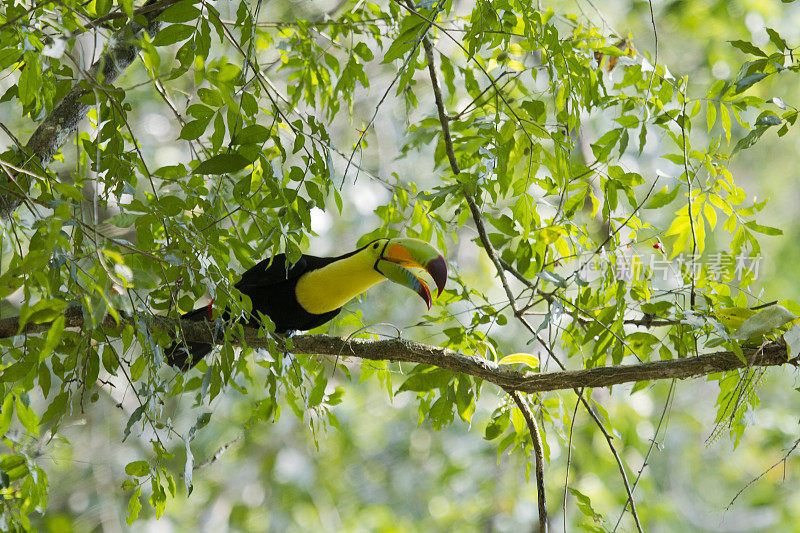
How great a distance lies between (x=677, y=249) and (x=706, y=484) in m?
5.86

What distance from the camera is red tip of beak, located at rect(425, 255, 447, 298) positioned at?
2.53 m

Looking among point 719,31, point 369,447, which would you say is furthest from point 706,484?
point 719,31

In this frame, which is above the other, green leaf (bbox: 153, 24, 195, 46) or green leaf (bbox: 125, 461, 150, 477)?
green leaf (bbox: 153, 24, 195, 46)

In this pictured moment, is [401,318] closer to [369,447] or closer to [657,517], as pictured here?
[369,447]

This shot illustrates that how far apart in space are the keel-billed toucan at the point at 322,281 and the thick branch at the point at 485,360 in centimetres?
32

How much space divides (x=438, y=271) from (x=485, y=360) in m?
0.43

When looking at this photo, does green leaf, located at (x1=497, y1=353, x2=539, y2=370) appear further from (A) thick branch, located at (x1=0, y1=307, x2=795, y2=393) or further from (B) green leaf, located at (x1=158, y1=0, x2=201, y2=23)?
(B) green leaf, located at (x1=158, y1=0, x2=201, y2=23)

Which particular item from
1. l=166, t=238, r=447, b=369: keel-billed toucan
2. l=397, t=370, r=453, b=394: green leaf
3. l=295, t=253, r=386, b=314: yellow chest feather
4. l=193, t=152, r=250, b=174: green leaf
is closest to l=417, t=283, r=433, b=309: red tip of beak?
l=166, t=238, r=447, b=369: keel-billed toucan

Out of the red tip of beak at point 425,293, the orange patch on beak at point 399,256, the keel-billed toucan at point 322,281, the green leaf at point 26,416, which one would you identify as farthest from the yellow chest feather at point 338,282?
the green leaf at point 26,416

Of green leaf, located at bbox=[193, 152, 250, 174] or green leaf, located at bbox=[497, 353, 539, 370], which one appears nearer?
green leaf, located at bbox=[193, 152, 250, 174]

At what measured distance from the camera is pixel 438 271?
2.56 m

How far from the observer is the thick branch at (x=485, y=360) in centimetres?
199

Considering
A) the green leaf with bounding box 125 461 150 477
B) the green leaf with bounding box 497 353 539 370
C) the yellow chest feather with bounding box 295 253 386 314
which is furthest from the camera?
the yellow chest feather with bounding box 295 253 386 314

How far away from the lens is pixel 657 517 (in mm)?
5109
